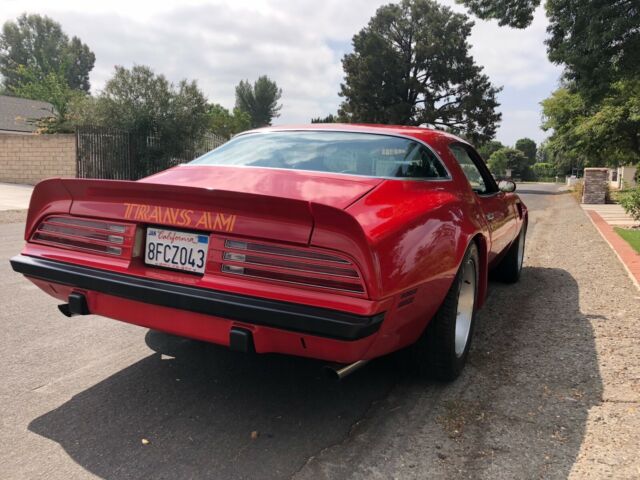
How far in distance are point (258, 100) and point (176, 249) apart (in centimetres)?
8061

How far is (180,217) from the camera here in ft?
8.02

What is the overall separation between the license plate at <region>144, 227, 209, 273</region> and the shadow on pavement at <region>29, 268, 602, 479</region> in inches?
29.9

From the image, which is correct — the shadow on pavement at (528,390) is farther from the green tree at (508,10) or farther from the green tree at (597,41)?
the green tree at (508,10)

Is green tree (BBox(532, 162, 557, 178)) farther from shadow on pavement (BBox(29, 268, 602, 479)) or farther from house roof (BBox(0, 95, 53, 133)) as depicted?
shadow on pavement (BBox(29, 268, 602, 479))

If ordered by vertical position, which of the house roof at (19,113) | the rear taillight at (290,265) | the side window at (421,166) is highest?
the house roof at (19,113)

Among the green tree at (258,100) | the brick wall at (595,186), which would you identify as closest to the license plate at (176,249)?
the brick wall at (595,186)

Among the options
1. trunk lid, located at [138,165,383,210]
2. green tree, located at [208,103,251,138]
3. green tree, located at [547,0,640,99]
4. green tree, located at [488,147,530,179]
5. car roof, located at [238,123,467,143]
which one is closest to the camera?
trunk lid, located at [138,165,383,210]

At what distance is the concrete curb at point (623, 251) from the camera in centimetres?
607

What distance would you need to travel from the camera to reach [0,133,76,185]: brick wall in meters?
19.4

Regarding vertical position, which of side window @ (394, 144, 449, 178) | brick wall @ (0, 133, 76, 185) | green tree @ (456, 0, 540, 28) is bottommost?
side window @ (394, 144, 449, 178)

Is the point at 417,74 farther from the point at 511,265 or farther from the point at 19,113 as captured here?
the point at 511,265

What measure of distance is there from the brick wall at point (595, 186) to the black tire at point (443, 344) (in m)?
19.0

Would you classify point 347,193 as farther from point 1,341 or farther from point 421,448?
point 1,341

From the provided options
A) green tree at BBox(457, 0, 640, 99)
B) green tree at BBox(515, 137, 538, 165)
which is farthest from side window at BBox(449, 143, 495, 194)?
green tree at BBox(515, 137, 538, 165)
